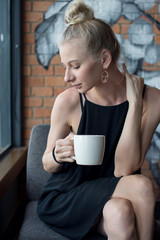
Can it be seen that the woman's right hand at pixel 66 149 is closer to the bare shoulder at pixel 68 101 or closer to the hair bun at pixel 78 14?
the bare shoulder at pixel 68 101

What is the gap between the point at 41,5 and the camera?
2.63 meters

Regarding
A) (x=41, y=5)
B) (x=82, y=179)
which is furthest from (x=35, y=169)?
(x=41, y=5)

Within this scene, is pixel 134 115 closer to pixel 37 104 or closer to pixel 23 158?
pixel 23 158

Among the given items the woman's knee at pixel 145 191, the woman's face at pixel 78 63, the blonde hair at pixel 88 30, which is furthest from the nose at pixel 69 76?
the woman's knee at pixel 145 191

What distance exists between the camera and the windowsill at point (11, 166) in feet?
5.24

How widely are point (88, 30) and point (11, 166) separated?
3.07 feet

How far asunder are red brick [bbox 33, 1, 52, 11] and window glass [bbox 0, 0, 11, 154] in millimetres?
212

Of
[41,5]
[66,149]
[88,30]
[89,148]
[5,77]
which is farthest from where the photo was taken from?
[41,5]

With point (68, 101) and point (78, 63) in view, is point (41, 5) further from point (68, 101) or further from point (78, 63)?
point (78, 63)

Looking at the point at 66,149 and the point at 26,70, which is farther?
the point at 26,70

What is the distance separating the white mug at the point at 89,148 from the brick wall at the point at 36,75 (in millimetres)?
1631

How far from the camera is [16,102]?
8.60 feet

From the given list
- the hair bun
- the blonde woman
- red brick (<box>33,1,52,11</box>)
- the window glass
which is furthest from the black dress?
red brick (<box>33,1,52,11</box>)

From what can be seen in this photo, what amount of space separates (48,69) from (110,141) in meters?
1.36
